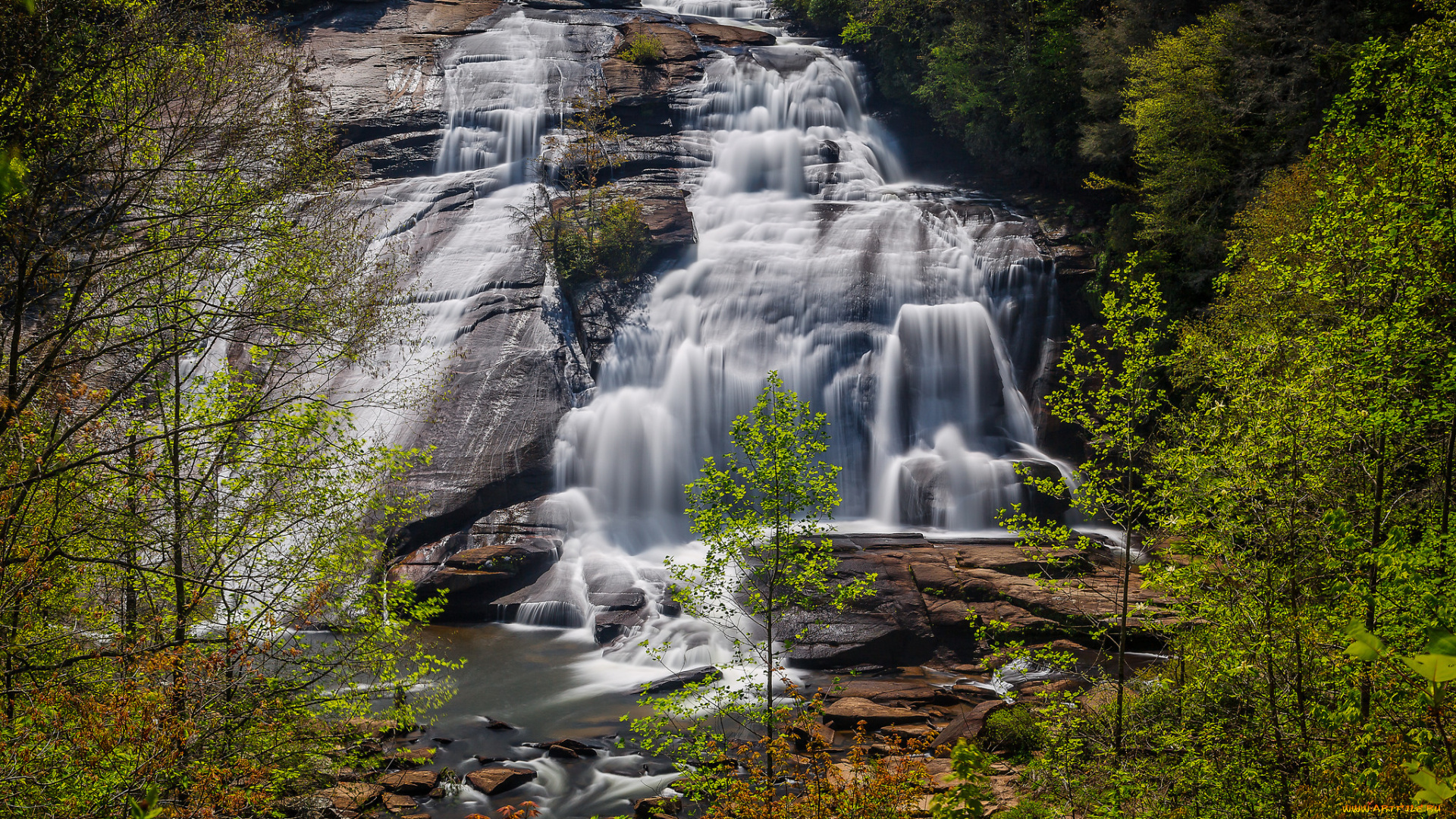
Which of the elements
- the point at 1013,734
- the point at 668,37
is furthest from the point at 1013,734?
the point at 668,37

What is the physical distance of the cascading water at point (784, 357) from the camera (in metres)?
22.9

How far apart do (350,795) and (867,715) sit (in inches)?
333

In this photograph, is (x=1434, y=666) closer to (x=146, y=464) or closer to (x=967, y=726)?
(x=146, y=464)

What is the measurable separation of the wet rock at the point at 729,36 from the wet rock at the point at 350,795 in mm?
38358

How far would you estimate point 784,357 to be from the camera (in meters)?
26.7

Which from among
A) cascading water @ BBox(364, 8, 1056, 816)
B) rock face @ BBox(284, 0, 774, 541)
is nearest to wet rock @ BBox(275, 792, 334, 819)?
cascading water @ BBox(364, 8, 1056, 816)

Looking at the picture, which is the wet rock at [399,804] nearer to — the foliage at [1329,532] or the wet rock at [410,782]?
the wet rock at [410,782]

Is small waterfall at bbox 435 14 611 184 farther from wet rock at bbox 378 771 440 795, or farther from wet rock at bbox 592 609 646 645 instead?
wet rock at bbox 378 771 440 795

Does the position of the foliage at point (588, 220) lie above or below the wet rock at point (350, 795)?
above

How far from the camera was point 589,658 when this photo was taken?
18.3m

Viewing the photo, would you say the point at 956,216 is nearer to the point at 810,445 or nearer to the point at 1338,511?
the point at 810,445

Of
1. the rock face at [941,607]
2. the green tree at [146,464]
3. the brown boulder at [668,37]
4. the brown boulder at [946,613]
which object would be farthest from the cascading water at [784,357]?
the brown boulder at [668,37]

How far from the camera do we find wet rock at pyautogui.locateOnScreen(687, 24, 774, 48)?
4225cm

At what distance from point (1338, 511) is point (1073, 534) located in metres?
15.0
